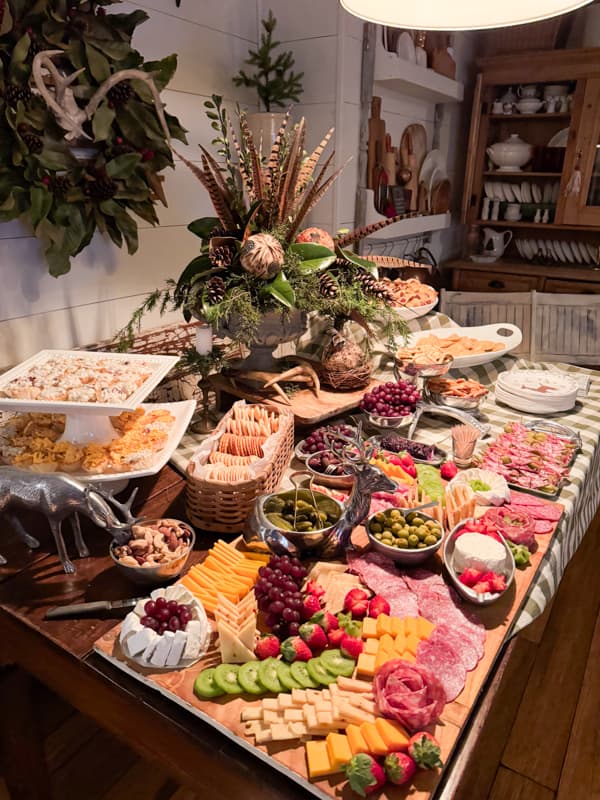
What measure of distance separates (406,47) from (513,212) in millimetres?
1550

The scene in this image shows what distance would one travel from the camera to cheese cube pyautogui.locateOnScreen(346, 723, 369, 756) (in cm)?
71

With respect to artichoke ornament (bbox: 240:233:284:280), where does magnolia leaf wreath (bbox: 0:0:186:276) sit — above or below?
above

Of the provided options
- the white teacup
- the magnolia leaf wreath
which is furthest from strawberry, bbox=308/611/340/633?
the white teacup

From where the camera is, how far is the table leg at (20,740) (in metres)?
1.12

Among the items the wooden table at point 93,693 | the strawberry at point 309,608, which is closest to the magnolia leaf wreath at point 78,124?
the wooden table at point 93,693

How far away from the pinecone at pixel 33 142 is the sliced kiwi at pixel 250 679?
1.29m

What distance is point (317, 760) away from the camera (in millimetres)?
705

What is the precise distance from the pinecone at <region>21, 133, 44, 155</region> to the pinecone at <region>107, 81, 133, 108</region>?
242 mm

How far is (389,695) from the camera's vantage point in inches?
30.0

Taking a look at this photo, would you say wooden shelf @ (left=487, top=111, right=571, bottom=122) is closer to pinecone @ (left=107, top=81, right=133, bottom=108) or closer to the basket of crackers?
pinecone @ (left=107, top=81, right=133, bottom=108)

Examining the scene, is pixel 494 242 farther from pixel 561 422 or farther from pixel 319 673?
pixel 319 673

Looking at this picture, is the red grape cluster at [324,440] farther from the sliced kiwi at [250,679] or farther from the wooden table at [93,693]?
the sliced kiwi at [250,679]

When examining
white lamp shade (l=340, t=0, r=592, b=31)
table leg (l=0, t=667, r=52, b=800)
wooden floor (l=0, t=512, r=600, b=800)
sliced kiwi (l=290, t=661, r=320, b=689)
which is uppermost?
white lamp shade (l=340, t=0, r=592, b=31)

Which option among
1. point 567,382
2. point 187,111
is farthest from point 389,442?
point 187,111
